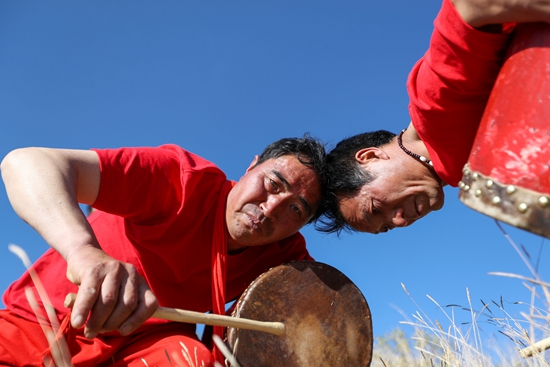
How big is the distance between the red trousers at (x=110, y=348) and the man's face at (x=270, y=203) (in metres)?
0.57

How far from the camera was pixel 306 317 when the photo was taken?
8.57ft

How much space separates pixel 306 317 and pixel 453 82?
148 cm

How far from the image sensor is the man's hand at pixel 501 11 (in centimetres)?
123

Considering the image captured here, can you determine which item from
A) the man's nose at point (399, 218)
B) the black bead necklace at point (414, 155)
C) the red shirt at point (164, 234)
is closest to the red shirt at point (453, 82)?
the black bead necklace at point (414, 155)

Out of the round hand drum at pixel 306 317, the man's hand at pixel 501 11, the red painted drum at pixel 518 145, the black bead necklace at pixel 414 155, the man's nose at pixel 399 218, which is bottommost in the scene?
the round hand drum at pixel 306 317

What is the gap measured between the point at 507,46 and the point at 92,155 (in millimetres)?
1666

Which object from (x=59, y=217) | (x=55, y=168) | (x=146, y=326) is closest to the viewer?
(x=59, y=217)

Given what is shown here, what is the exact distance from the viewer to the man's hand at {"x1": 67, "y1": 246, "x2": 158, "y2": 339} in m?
1.42

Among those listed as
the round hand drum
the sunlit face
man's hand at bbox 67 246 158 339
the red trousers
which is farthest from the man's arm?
the sunlit face

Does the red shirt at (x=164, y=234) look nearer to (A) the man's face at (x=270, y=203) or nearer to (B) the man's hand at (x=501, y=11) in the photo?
(A) the man's face at (x=270, y=203)

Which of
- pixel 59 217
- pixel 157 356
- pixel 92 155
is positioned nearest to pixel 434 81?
pixel 59 217

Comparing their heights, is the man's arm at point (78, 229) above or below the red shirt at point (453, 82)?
below

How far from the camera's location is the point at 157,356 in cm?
240

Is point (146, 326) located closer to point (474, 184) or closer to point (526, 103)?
point (474, 184)
